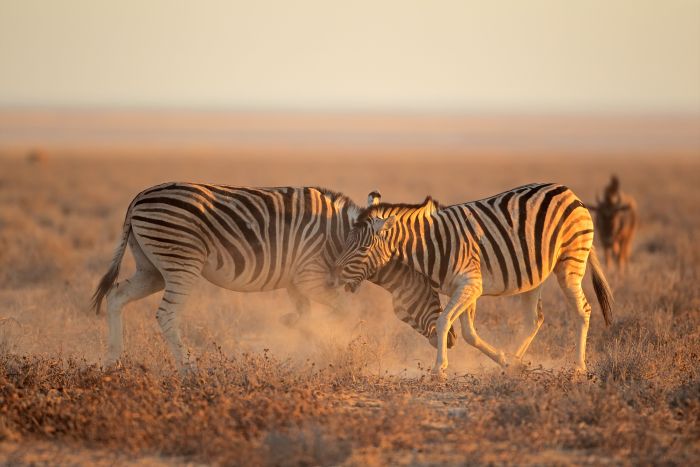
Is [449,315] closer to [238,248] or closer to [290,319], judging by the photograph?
[290,319]

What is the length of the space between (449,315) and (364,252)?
3.35ft

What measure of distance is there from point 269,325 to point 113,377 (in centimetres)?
381

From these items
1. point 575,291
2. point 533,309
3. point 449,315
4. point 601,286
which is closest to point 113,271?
point 449,315

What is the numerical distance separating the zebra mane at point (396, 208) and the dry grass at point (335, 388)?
130 cm

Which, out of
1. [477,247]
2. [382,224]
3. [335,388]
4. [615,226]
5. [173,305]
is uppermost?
[615,226]

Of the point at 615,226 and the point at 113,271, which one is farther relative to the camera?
the point at 615,226

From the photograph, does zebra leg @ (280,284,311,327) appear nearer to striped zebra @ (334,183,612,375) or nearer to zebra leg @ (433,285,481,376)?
striped zebra @ (334,183,612,375)

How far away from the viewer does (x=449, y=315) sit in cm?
817

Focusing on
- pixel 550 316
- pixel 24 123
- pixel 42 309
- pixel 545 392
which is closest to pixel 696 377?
pixel 545 392

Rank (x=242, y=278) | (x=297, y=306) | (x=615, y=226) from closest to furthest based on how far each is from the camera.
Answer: (x=242, y=278)
(x=297, y=306)
(x=615, y=226)

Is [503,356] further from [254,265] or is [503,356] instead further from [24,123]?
[24,123]

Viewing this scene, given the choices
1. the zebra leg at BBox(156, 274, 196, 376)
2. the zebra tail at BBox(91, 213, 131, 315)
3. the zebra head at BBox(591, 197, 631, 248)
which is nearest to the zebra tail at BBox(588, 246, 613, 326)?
the zebra leg at BBox(156, 274, 196, 376)

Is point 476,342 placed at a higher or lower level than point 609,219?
lower

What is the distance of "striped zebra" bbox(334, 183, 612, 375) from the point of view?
835 centimetres
